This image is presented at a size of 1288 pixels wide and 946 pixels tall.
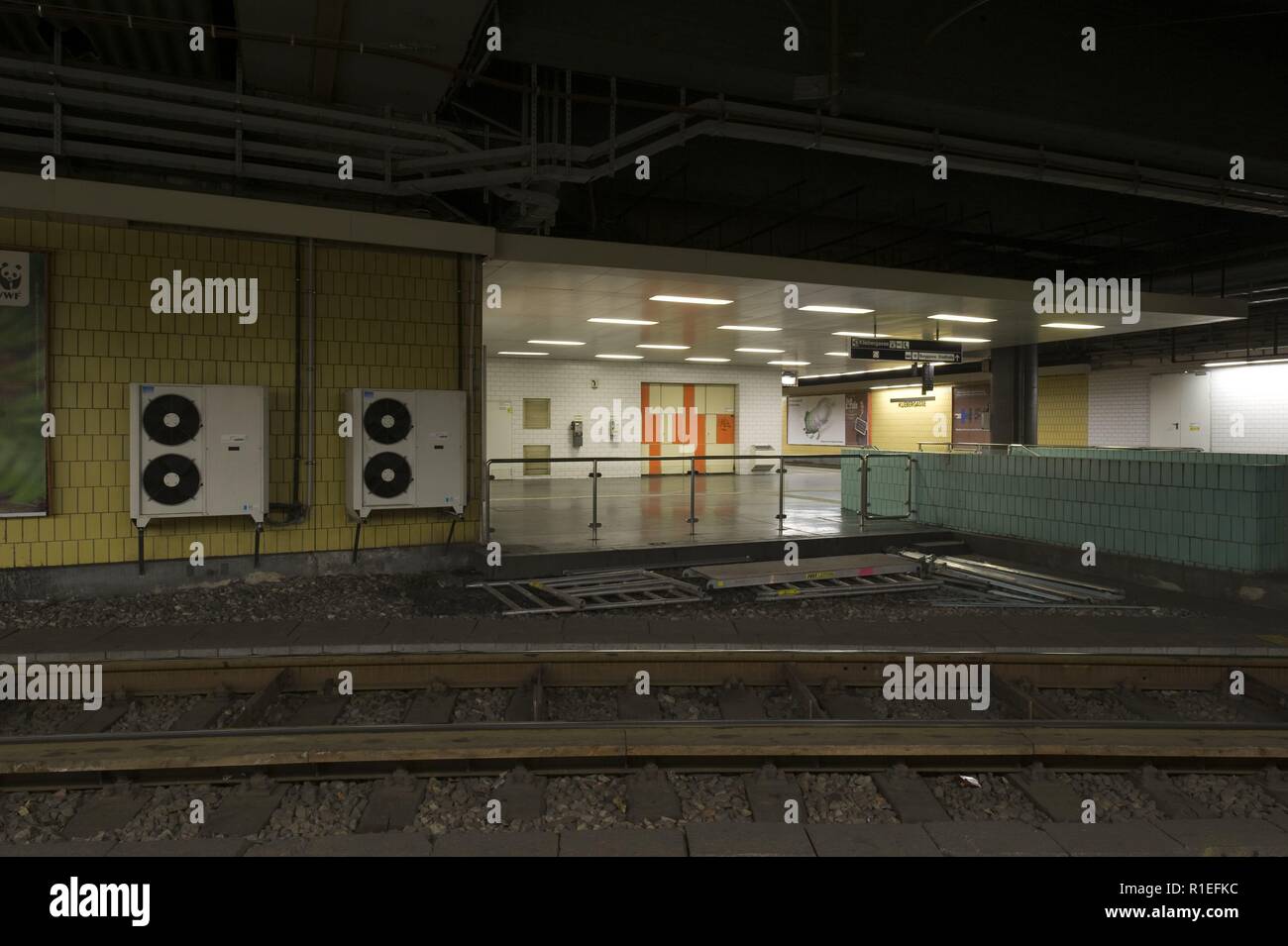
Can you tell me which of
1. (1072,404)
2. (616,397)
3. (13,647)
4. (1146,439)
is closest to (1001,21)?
(13,647)

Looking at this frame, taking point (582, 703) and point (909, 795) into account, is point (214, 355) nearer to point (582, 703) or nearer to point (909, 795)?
point (582, 703)

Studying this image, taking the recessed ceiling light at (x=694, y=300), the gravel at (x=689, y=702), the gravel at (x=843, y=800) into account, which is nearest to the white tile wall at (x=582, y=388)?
the recessed ceiling light at (x=694, y=300)

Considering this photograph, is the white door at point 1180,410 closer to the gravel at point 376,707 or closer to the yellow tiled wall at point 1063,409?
the yellow tiled wall at point 1063,409

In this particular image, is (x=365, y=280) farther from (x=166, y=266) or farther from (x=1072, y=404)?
(x=1072, y=404)

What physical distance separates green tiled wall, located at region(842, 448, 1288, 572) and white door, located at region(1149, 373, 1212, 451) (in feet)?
40.3

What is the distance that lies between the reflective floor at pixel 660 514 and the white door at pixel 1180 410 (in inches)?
458

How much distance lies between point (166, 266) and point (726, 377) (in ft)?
59.4

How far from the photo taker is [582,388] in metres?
22.5

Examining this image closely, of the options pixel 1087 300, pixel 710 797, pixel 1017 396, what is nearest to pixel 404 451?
pixel 710 797

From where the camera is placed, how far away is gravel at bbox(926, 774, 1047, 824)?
3.68m

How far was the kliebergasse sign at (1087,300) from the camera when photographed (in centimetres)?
1341

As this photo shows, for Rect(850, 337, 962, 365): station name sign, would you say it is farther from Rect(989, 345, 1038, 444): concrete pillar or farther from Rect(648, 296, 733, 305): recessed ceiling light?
Rect(989, 345, 1038, 444): concrete pillar

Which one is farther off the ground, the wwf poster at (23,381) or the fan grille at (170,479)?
the wwf poster at (23,381)

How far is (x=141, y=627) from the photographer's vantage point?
6449mm
